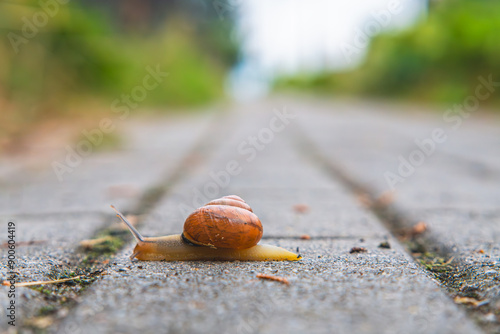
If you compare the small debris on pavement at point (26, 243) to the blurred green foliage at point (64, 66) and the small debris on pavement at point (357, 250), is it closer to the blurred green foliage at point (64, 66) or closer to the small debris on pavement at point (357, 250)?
the small debris on pavement at point (357, 250)

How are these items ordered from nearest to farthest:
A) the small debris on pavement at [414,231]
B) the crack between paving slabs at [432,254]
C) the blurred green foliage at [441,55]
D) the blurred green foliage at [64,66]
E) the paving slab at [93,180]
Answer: the crack between paving slabs at [432,254], the small debris on pavement at [414,231], the paving slab at [93,180], the blurred green foliage at [64,66], the blurred green foliage at [441,55]

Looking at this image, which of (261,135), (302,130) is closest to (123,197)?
(261,135)

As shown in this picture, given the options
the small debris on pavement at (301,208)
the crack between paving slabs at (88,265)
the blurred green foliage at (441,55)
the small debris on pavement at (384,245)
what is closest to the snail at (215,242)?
the crack between paving slabs at (88,265)

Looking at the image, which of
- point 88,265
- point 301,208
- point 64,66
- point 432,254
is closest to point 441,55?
point 64,66

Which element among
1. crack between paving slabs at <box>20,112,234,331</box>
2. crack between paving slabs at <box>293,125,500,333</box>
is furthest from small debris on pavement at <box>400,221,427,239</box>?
crack between paving slabs at <box>20,112,234,331</box>

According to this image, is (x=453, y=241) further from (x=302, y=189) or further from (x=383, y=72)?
(x=383, y=72)

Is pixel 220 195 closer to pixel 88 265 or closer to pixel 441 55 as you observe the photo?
pixel 88 265
